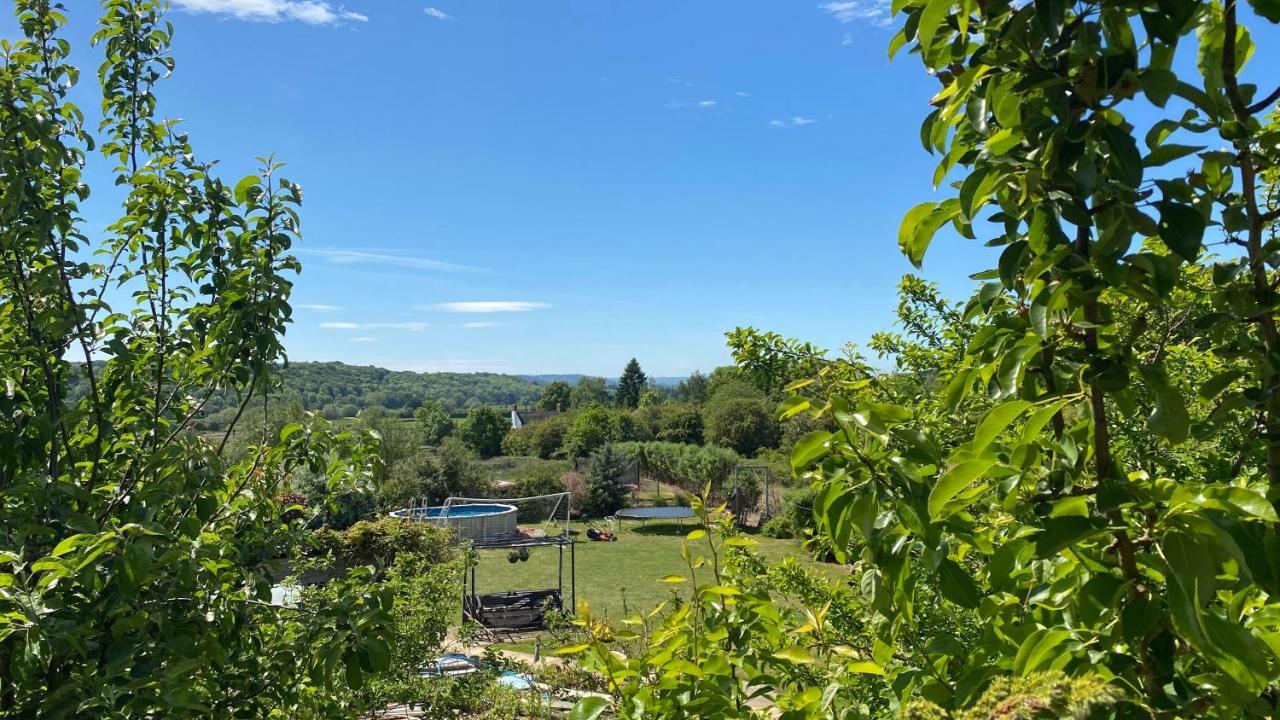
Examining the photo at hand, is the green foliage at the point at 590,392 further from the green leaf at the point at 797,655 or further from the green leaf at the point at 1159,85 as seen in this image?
the green leaf at the point at 1159,85

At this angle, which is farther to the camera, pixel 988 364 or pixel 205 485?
pixel 205 485

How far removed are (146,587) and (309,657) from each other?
57cm

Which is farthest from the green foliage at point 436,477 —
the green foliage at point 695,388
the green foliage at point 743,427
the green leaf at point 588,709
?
the green foliage at point 695,388

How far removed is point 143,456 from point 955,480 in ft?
8.84

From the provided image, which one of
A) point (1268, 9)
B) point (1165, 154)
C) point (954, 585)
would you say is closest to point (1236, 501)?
point (954, 585)

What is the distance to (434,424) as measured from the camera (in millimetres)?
52094

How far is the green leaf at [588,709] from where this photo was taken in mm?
1135

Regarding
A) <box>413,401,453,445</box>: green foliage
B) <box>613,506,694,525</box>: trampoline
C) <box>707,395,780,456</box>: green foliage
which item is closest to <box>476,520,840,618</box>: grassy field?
<box>613,506,694,525</box>: trampoline

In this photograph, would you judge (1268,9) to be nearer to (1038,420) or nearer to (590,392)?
(1038,420)

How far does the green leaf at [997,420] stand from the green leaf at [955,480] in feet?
0.08

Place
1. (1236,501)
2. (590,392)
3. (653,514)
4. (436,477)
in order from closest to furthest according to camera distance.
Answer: (1236,501)
(436,477)
(653,514)
(590,392)

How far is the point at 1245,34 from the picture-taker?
1.08m

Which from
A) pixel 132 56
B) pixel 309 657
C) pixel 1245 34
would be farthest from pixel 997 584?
pixel 132 56

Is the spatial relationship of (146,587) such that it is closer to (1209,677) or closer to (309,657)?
(309,657)
